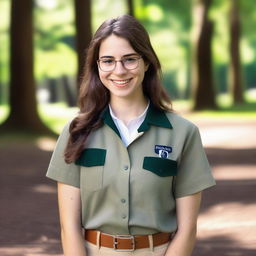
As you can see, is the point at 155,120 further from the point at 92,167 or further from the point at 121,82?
the point at 92,167

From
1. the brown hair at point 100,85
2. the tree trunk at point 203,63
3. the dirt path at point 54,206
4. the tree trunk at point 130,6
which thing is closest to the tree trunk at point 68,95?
the tree trunk at point 203,63

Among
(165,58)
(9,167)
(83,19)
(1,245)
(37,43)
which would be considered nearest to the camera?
(1,245)

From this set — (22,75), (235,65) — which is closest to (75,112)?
(22,75)

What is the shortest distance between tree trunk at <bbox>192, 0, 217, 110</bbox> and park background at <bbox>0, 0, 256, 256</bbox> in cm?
4

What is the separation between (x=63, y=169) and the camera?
3203 mm

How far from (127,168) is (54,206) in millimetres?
7165

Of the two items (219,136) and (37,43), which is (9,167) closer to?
(219,136)

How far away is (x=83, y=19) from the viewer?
74.6 feet

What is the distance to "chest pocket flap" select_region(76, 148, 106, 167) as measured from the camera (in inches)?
123

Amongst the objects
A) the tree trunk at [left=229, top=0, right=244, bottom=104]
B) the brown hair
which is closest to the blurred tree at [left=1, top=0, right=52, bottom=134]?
the brown hair

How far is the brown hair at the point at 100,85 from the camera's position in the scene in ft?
10.3

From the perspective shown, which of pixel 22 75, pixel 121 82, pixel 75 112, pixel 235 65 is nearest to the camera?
pixel 121 82

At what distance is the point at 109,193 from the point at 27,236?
5.05 metres

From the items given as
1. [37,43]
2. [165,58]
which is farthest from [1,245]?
[165,58]
